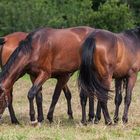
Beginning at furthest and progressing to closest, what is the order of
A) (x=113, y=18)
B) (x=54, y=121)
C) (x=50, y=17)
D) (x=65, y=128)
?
(x=50, y=17), (x=113, y=18), (x=54, y=121), (x=65, y=128)

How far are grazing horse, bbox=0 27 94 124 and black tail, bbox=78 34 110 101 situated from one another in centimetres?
60

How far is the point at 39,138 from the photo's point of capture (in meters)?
7.04

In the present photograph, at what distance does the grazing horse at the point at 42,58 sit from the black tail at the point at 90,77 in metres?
0.60

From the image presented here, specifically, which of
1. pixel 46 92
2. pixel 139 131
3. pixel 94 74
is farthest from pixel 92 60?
pixel 46 92

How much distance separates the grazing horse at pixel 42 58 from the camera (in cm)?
873

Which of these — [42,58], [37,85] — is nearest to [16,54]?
[42,58]

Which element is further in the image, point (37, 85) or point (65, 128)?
point (37, 85)

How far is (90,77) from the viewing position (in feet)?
28.0

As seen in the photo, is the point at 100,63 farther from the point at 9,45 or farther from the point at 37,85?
the point at 9,45

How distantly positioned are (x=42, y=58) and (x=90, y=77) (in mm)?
949

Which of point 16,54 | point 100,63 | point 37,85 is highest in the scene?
point 16,54

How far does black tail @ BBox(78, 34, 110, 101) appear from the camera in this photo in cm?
852

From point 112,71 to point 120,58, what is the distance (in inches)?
16.3

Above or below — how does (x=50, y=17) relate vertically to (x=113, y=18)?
below
